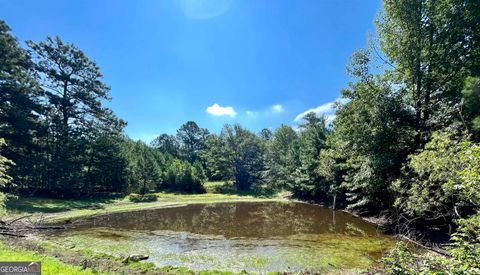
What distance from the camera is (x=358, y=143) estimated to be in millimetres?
18625

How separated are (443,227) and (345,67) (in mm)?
12702

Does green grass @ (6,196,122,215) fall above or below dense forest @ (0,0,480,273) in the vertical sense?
below

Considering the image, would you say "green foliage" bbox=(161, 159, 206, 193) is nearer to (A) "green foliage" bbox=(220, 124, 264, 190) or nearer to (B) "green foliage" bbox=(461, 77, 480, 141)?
(A) "green foliage" bbox=(220, 124, 264, 190)

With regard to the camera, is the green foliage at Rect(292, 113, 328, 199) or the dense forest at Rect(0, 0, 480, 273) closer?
the dense forest at Rect(0, 0, 480, 273)

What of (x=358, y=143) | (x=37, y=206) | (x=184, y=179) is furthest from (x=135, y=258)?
(x=184, y=179)

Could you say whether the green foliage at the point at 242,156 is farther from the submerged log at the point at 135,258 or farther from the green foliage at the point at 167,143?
the submerged log at the point at 135,258

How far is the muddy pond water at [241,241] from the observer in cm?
1126

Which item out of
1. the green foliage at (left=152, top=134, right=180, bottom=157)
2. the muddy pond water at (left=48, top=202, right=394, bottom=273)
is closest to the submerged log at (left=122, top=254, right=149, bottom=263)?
the muddy pond water at (left=48, top=202, right=394, bottom=273)

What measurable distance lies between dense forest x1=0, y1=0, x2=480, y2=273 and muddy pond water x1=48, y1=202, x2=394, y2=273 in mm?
2834

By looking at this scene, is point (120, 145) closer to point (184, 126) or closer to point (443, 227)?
point (443, 227)

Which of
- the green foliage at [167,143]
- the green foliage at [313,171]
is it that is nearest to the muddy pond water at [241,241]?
the green foliage at [313,171]

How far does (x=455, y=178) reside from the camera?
25.2 ft

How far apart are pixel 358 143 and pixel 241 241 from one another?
11.0 m

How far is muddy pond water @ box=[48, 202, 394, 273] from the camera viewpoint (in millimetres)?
11258
